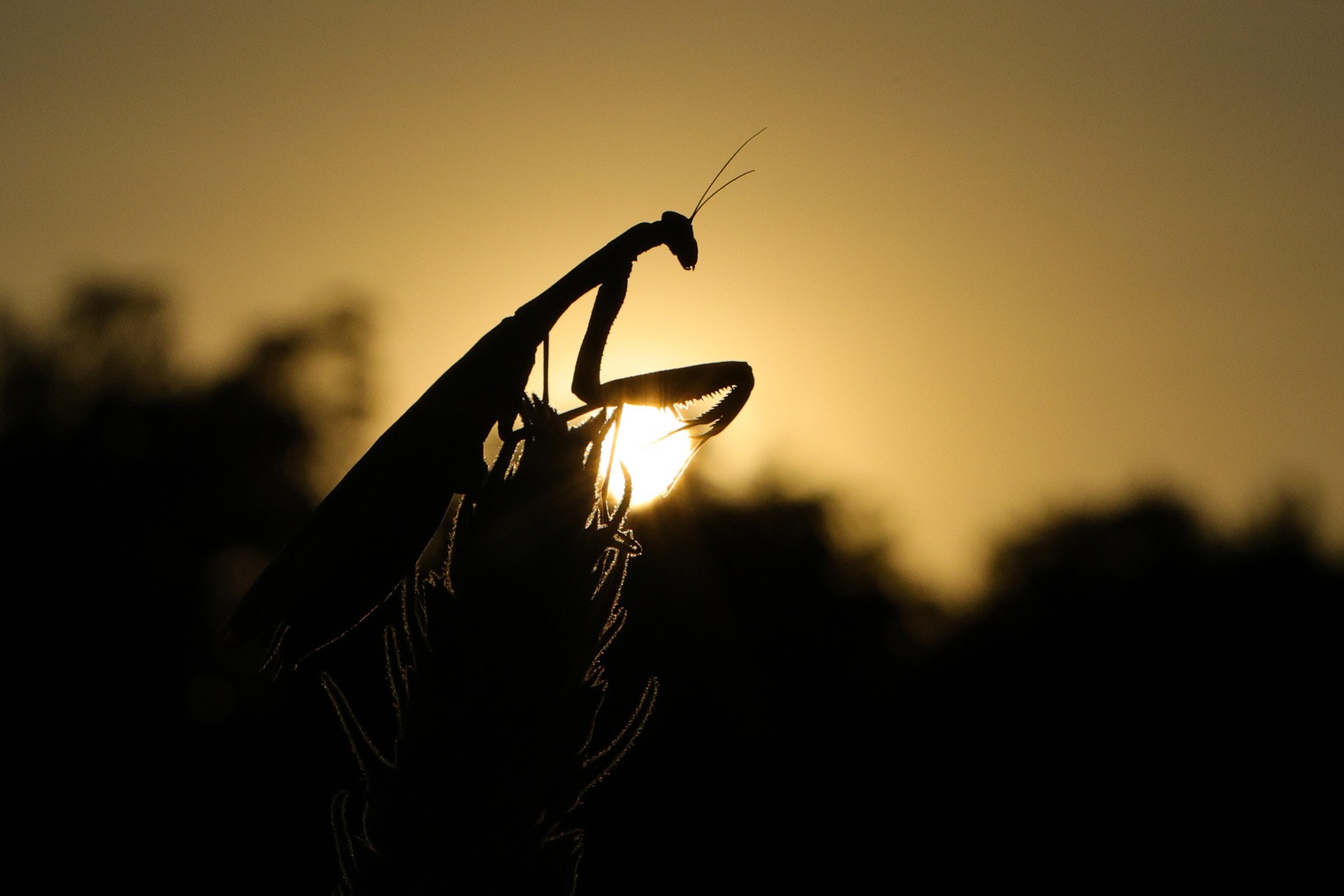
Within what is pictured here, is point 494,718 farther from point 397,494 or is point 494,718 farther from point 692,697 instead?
point 692,697


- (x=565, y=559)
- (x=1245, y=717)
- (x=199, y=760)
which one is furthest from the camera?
(x=1245, y=717)

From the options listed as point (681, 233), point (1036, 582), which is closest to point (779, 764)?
point (681, 233)

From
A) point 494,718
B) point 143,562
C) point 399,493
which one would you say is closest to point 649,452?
point 399,493

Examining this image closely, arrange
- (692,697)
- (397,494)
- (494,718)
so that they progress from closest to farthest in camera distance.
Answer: (494,718), (397,494), (692,697)

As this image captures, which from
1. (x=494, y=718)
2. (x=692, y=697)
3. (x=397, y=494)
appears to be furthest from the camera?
(x=692, y=697)

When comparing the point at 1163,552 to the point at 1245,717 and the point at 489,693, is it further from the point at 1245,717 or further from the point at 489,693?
the point at 489,693

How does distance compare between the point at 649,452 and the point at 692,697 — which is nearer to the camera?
the point at 649,452
